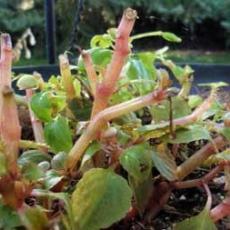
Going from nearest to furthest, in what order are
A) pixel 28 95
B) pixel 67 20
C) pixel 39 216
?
pixel 39 216, pixel 28 95, pixel 67 20

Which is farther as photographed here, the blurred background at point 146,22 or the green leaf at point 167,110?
the blurred background at point 146,22

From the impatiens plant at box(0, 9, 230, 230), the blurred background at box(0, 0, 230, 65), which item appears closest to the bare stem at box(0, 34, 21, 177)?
the impatiens plant at box(0, 9, 230, 230)

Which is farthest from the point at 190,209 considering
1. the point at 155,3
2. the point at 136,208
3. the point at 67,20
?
the point at 155,3

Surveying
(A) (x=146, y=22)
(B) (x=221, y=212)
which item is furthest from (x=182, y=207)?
(A) (x=146, y=22)

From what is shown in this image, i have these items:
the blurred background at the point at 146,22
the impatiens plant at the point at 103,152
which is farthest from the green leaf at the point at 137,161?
the blurred background at the point at 146,22

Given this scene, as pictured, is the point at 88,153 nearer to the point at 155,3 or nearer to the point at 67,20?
the point at 67,20

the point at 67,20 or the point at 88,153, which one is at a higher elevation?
the point at 88,153

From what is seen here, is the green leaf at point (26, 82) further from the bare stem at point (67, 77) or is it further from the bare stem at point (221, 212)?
the bare stem at point (221, 212)

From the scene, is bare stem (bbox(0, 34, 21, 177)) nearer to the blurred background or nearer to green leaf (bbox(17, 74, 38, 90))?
green leaf (bbox(17, 74, 38, 90))
